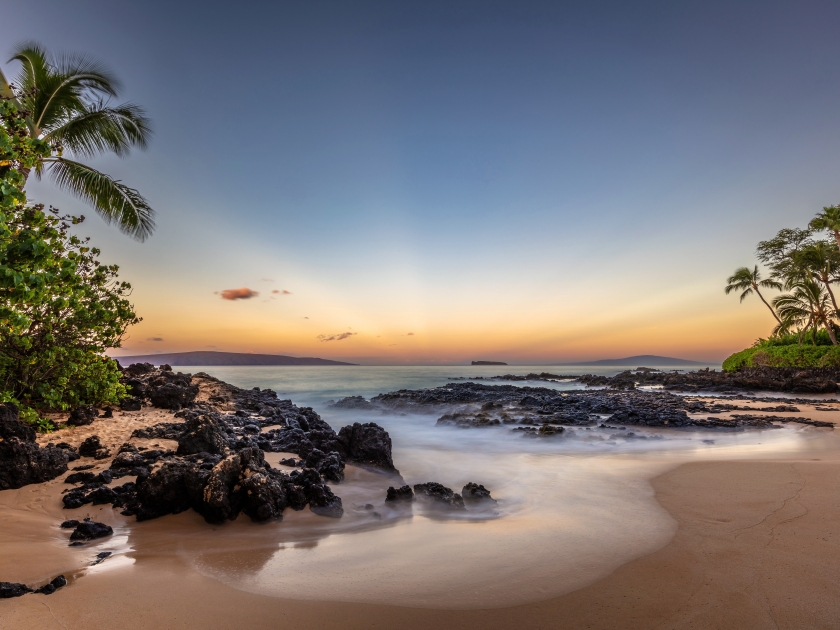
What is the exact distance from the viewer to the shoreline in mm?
2754

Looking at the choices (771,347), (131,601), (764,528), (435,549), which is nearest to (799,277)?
(771,347)

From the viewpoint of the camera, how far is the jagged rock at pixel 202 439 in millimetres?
6625

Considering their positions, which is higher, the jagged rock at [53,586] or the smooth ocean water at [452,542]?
the jagged rock at [53,586]

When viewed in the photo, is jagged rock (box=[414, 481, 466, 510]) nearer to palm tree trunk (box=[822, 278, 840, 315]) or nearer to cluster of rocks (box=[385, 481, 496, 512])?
cluster of rocks (box=[385, 481, 496, 512])

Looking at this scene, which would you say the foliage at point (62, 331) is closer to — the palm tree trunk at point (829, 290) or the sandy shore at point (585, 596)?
the sandy shore at point (585, 596)

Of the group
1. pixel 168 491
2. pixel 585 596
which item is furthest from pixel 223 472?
pixel 585 596

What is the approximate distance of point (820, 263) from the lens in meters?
32.5

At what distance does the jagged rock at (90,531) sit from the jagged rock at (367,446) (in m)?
4.25

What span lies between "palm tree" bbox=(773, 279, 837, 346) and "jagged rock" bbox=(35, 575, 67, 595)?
4548 centimetres

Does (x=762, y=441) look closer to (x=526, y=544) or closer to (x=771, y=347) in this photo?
(x=526, y=544)

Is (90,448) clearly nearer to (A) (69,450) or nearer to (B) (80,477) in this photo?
(A) (69,450)

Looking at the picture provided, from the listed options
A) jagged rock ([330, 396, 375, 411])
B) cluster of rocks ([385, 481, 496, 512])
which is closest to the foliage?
cluster of rocks ([385, 481, 496, 512])

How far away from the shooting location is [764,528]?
4250 millimetres

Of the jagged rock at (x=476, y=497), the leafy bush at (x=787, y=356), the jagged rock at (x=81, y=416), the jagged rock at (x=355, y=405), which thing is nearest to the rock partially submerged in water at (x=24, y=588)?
the jagged rock at (x=476, y=497)
